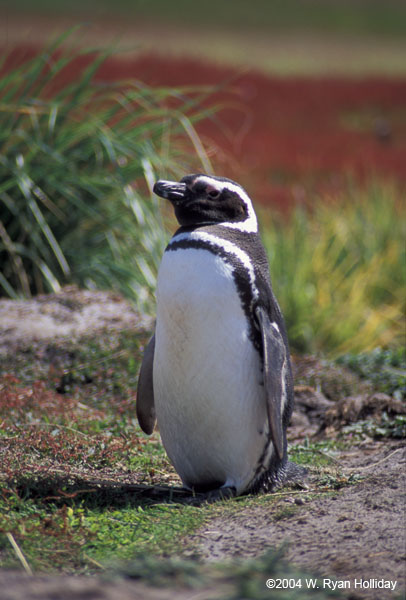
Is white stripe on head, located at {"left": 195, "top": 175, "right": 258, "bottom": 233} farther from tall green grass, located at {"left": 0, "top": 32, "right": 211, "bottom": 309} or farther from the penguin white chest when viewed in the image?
tall green grass, located at {"left": 0, "top": 32, "right": 211, "bottom": 309}

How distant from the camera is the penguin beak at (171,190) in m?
2.71

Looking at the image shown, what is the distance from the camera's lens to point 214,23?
88.5 feet

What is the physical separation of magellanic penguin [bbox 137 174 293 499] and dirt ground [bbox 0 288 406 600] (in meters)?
0.24

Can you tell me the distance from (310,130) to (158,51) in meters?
4.08

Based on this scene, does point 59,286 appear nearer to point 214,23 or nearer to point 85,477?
point 85,477

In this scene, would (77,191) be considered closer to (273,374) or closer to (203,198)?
(203,198)

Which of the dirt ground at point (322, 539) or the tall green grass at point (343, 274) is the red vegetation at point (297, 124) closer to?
the tall green grass at point (343, 274)

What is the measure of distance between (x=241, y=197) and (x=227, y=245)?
0.23 metres

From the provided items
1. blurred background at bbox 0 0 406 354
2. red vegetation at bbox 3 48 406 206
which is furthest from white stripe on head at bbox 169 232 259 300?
red vegetation at bbox 3 48 406 206

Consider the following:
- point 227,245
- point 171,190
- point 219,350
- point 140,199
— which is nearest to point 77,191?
point 140,199

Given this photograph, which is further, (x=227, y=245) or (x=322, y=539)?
(x=227, y=245)

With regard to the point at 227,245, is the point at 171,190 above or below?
above

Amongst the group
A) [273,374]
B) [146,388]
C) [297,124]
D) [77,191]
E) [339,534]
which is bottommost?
[339,534]

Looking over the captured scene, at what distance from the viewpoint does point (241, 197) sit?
280cm
